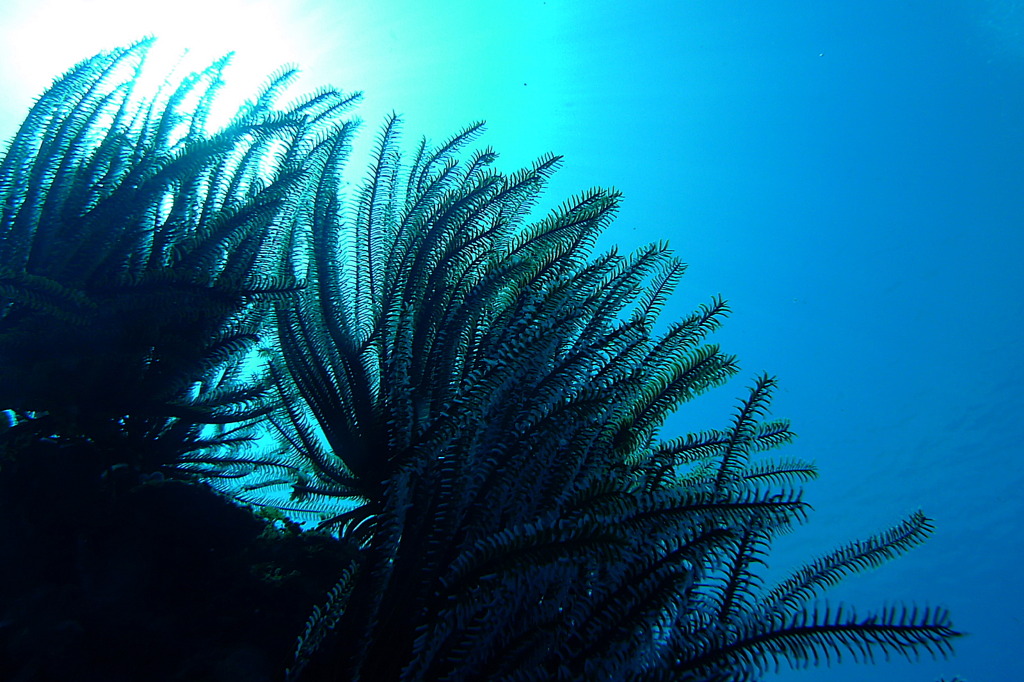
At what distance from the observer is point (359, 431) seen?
8.05 ft

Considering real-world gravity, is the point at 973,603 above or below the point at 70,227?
above

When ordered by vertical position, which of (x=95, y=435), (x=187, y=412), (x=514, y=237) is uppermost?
(x=514, y=237)

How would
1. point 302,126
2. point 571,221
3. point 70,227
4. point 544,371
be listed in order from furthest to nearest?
point 302,126 < point 571,221 < point 70,227 < point 544,371

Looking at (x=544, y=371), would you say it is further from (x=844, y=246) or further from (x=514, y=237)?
(x=844, y=246)

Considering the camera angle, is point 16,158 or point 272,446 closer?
point 16,158

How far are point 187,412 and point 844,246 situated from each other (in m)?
29.7

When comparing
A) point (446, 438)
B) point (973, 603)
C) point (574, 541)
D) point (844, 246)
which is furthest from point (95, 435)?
point (973, 603)

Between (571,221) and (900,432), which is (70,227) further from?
(900,432)

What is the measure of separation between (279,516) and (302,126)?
2.01m

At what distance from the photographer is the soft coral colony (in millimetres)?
1538

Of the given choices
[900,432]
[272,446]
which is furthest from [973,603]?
[272,446]

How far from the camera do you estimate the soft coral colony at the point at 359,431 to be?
1538mm

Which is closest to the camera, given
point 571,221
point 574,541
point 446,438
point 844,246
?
point 574,541

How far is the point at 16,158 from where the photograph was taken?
220 cm
